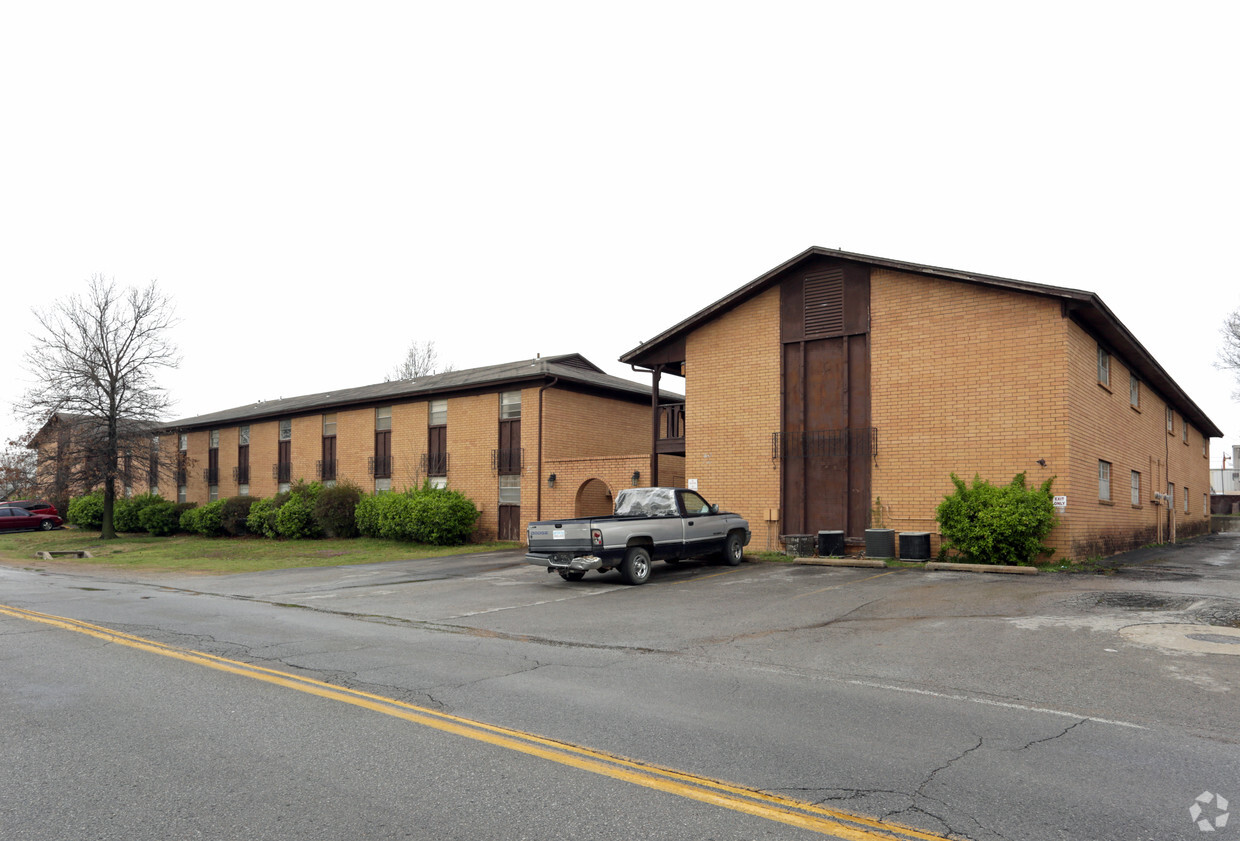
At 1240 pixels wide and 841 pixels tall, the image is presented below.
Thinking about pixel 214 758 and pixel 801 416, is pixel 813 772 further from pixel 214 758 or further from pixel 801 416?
pixel 801 416

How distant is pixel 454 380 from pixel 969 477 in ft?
68.6

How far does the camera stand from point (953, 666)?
7859 mm

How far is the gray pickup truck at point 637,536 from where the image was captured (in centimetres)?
1498

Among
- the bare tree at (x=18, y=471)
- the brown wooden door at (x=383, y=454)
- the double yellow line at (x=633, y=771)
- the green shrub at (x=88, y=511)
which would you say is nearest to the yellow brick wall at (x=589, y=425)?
the brown wooden door at (x=383, y=454)

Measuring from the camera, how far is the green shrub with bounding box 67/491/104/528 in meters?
44.9

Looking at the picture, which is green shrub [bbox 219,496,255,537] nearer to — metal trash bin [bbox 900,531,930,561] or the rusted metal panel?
the rusted metal panel

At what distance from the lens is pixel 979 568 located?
1609 centimetres

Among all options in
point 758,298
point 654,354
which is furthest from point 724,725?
point 654,354

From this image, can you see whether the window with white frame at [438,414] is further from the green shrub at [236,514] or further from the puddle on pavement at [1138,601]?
the puddle on pavement at [1138,601]

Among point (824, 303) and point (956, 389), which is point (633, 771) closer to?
point (956, 389)

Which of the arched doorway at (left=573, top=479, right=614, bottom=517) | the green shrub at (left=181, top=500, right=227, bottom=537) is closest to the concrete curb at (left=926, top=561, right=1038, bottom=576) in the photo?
the arched doorway at (left=573, top=479, right=614, bottom=517)

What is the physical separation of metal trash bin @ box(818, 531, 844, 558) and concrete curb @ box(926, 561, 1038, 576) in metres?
2.42

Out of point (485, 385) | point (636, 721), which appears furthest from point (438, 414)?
point (636, 721)

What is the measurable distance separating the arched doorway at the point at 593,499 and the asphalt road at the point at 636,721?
1512 cm
